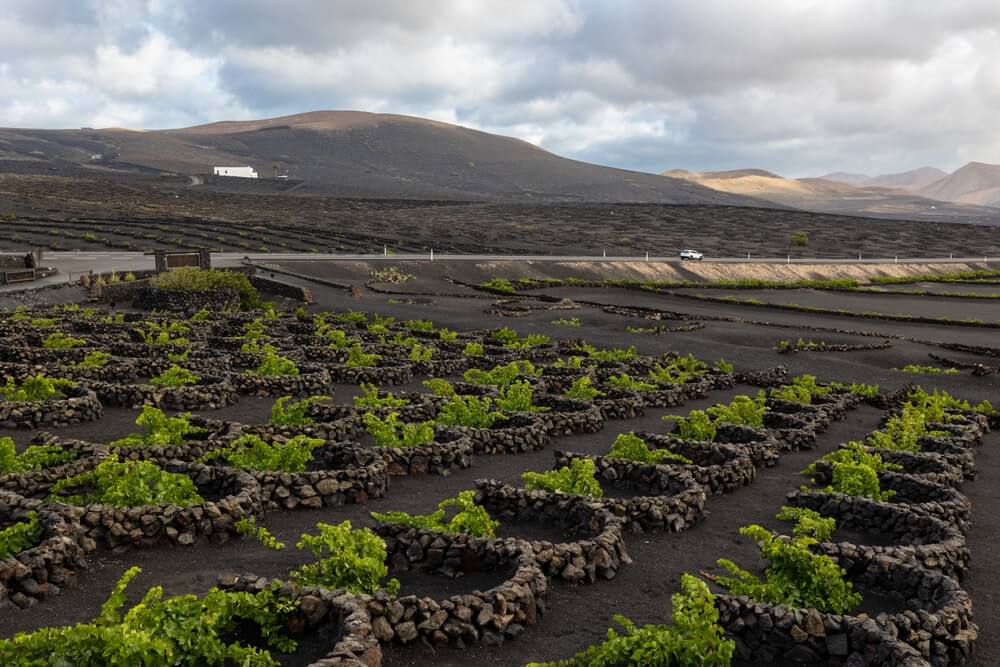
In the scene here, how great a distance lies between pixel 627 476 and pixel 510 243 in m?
89.1

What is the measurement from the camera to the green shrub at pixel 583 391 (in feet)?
78.9

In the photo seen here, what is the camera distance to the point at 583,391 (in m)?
24.1

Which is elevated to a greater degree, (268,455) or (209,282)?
(209,282)

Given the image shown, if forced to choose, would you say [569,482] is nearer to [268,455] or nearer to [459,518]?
[459,518]

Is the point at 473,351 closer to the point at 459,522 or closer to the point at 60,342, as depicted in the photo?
the point at 60,342

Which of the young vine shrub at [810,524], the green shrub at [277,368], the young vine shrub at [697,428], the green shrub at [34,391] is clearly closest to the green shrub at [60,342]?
the green shrub at [34,391]

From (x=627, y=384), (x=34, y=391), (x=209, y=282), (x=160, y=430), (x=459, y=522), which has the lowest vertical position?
(x=627, y=384)

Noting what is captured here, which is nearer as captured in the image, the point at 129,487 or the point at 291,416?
the point at 129,487

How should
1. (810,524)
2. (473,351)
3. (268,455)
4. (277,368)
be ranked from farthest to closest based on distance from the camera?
(473,351)
(277,368)
(268,455)
(810,524)

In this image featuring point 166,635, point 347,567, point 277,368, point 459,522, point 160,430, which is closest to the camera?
point 166,635

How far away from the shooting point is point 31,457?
571 inches

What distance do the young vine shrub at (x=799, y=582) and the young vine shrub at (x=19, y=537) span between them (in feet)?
32.1

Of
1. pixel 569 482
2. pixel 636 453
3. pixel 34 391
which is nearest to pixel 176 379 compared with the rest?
pixel 34 391

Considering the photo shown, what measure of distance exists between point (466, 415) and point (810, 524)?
945 cm
